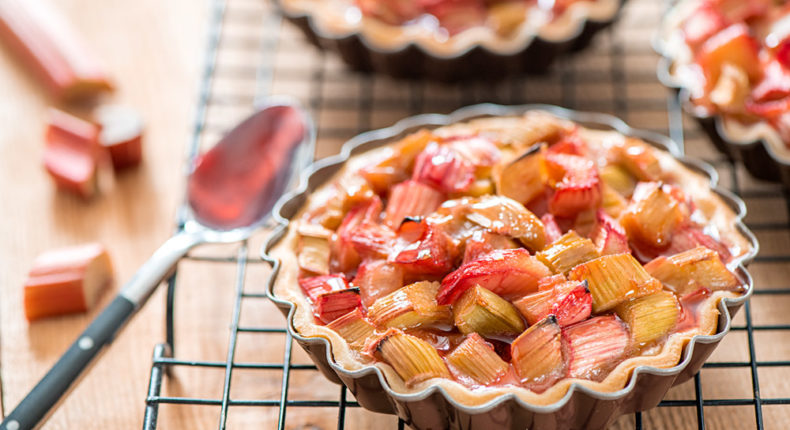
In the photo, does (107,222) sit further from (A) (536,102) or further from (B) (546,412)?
(B) (546,412)

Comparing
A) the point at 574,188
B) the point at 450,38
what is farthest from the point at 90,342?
the point at 450,38

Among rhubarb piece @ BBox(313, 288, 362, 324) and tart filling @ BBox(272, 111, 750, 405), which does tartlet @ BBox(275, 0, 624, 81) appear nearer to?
tart filling @ BBox(272, 111, 750, 405)

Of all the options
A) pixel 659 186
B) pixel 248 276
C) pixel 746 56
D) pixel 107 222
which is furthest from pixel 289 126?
pixel 746 56

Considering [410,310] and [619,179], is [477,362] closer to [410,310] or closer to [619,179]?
[410,310]

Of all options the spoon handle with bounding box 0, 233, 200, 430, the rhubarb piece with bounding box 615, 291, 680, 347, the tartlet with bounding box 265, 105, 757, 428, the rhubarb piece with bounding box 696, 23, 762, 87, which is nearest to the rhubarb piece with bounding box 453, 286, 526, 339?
the tartlet with bounding box 265, 105, 757, 428

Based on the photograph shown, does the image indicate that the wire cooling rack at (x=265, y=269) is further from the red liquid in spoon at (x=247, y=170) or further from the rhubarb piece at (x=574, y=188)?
the rhubarb piece at (x=574, y=188)

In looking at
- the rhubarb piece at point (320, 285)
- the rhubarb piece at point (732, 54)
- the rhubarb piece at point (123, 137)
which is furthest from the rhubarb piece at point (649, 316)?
the rhubarb piece at point (123, 137)

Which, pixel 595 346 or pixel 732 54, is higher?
pixel 732 54
